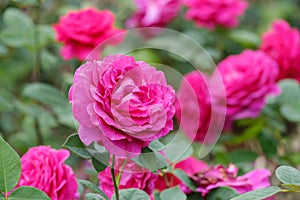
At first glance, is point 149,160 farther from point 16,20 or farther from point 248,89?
point 16,20

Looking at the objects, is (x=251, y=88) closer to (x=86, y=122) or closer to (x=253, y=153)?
(x=253, y=153)

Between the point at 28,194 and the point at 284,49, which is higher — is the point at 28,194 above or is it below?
below

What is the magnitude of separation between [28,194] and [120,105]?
0.14 metres

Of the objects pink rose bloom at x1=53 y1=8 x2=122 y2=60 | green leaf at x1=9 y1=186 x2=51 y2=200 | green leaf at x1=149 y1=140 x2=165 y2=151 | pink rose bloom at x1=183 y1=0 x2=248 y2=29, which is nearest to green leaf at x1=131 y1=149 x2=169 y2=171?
green leaf at x1=149 y1=140 x2=165 y2=151

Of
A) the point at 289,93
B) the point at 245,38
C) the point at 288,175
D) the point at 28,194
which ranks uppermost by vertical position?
the point at 245,38

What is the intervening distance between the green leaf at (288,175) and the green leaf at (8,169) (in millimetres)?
289

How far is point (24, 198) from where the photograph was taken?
67cm

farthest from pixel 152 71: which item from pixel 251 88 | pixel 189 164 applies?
pixel 251 88

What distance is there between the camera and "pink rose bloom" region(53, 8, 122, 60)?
51.2 inches

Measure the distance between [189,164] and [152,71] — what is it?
13.3 inches

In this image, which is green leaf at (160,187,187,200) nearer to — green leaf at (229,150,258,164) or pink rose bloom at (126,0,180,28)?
green leaf at (229,150,258,164)

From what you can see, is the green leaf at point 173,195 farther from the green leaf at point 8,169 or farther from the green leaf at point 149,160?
the green leaf at point 8,169

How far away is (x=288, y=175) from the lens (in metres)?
0.71


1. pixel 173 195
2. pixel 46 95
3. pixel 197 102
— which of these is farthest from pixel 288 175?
pixel 46 95
